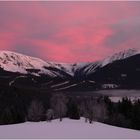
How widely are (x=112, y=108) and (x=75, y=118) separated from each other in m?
29.2

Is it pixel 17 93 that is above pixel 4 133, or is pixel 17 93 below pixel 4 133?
above

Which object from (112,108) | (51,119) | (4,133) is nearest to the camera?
(4,133)

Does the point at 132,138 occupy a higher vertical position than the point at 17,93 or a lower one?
lower

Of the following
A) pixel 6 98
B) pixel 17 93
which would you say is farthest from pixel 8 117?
pixel 17 93

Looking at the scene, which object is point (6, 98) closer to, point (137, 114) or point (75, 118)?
point (137, 114)

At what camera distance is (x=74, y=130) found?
26750 mm

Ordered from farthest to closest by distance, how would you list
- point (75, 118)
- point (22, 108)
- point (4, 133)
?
1. point (22, 108)
2. point (75, 118)
3. point (4, 133)

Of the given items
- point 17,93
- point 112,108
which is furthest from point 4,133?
point 17,93

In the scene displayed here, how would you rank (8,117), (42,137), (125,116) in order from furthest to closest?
(125,116) < (8,117) < (42,137)

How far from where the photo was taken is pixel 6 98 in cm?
9662

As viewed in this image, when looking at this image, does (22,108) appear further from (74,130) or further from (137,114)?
(74,130)

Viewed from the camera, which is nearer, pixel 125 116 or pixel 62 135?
pixel 62 135

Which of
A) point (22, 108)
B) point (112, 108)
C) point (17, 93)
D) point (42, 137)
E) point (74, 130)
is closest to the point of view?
point (42, 137)

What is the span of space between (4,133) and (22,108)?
62.0 m
